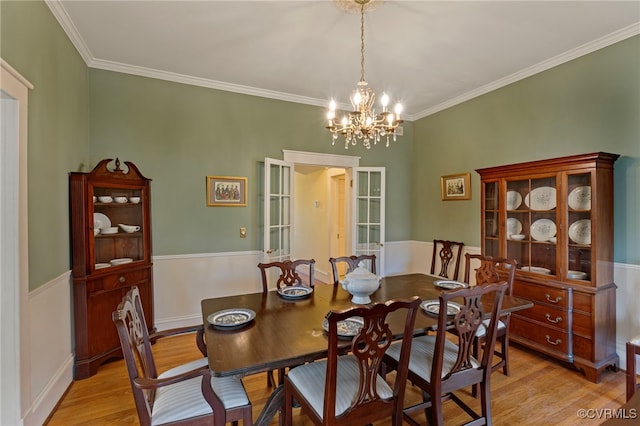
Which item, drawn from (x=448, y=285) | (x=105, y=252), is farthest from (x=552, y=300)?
(x=105, y=252)

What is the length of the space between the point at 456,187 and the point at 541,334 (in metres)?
2.03

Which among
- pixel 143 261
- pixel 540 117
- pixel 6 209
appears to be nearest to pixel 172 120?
pixel 143 261

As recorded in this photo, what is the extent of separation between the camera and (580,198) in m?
2.77

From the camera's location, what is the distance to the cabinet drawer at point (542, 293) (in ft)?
9.04

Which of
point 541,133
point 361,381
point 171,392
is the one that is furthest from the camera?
point 541,133

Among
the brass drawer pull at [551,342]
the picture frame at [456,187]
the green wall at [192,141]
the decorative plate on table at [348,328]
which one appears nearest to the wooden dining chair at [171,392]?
the decorative plate on table at [348,328]

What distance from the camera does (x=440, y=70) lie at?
3443 millimetres

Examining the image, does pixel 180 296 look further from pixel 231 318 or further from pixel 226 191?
pixel 231 318

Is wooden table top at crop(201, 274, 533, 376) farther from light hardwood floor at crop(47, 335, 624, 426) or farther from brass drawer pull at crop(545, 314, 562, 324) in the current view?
brass drawer pull at crop(545, 314, 562, 324)

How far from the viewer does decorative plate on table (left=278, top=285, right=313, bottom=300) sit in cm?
236

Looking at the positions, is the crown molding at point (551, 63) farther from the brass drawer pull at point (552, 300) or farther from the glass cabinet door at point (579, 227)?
the brass drawer pull at point (552, 300)

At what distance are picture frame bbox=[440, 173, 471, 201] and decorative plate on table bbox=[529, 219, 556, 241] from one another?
1.08 m

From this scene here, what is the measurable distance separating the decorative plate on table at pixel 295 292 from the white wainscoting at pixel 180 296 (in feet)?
5.13

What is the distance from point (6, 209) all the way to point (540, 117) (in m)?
4.48
